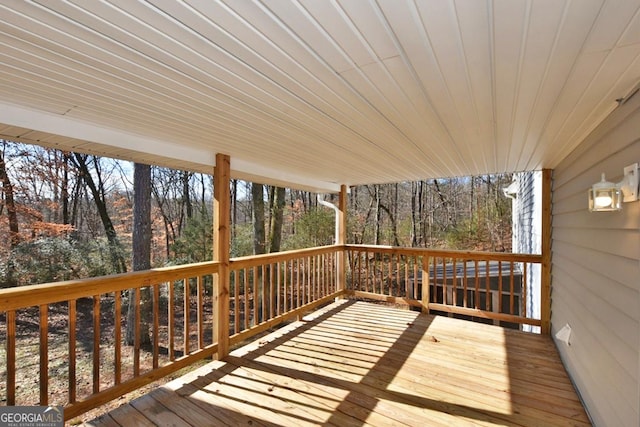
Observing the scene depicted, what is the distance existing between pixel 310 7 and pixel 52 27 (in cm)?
103

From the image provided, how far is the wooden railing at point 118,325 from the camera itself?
213 cm

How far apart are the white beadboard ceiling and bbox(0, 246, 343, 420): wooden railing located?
118 cm

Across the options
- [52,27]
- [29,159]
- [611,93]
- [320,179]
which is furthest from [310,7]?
[29,159]

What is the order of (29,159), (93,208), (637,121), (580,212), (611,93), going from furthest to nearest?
(93,208) → (29,159) → (580,212) → (611,93) → (637,121)

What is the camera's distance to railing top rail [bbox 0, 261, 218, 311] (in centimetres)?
195

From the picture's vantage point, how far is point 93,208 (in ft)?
29.2

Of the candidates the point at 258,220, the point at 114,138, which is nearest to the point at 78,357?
the point at 258,220

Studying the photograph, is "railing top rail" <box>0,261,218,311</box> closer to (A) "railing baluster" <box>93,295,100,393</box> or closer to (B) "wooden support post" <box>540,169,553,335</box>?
(A) "railing baluster" <box>93,295,100,393</box>

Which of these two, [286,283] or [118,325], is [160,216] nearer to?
[286,283]

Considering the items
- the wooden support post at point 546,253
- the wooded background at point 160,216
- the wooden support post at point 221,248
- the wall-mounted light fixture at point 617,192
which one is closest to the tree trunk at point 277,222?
the wooded background at point 160,216

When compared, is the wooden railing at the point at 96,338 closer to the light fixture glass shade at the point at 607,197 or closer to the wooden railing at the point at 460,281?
the wooden railing at the point at 460,281

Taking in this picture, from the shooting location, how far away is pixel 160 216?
34.3ft

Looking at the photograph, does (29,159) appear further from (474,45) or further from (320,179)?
(474,45)

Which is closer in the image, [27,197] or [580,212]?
[580,212]
